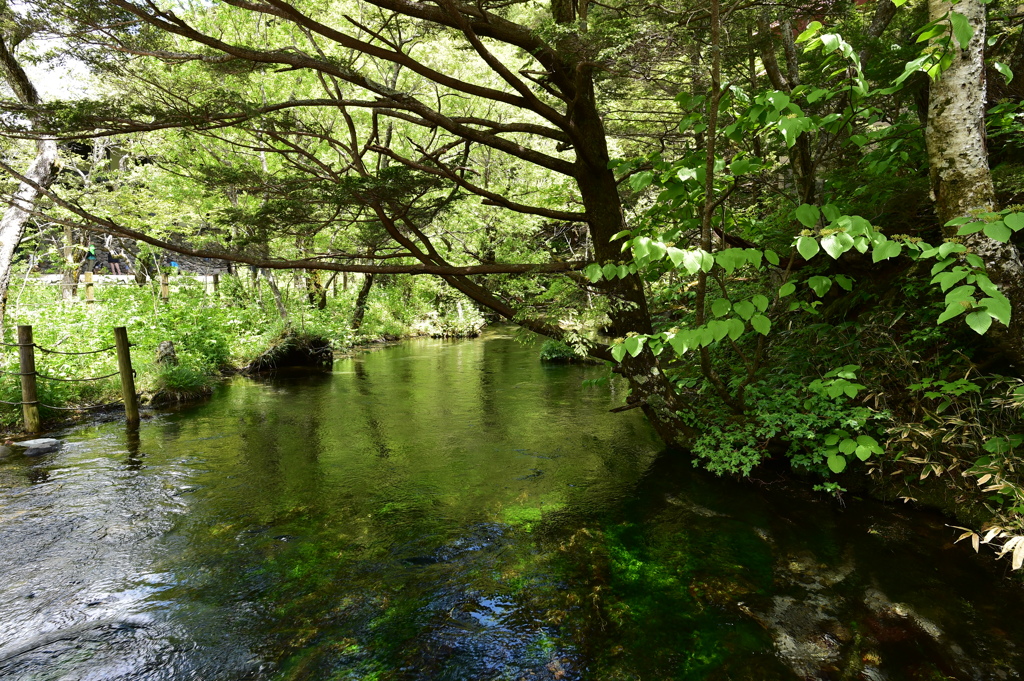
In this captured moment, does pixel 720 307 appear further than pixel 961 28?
Yes

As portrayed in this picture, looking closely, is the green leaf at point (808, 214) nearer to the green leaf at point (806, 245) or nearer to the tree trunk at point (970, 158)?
the green leaf at point (806, 245)

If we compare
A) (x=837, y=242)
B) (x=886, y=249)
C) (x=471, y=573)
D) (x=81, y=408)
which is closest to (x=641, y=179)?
(x=837, y=242)

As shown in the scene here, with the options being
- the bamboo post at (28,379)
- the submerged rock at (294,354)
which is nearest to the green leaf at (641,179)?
the bamboo post at (28,379)

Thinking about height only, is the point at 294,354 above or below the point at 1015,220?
below

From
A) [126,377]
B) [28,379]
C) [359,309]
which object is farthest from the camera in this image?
[359,309]

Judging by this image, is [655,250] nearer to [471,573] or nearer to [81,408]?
[471,573]

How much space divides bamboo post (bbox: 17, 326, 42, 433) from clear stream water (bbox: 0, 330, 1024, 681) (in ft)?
4.63

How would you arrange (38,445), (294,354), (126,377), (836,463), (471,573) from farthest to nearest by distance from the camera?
(294,354) < (126,377) < (38,445) < (471,573) < (836,463)

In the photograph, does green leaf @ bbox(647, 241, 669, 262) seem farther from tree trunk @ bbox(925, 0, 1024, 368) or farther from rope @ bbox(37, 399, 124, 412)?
rope @ bbox(37, 399, 124, 412)

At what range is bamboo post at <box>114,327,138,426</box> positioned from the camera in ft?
27.6

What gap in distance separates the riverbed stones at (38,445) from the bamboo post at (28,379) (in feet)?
1.32

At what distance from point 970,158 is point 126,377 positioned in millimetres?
10547

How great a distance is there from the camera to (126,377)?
27.9ft

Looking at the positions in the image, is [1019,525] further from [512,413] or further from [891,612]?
[512,413]
